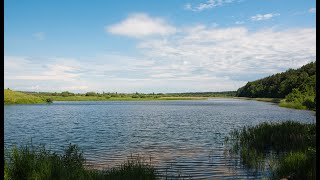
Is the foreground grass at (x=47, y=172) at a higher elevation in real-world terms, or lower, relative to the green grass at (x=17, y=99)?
lower

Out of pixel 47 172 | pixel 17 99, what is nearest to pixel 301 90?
pixel 17 99

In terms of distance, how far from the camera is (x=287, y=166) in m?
19.6

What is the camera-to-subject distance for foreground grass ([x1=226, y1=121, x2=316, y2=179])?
1891 centimetres

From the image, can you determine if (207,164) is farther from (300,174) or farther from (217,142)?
(217,142)

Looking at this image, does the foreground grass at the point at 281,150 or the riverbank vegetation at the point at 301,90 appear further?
the riverbank vegetation at the point at 301,90

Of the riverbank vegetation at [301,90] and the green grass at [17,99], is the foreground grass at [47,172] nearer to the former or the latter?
the riverbank vegetation at [301,90]

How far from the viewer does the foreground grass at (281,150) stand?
62.0ft

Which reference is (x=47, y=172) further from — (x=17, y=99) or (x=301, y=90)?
(x=17, y=99)

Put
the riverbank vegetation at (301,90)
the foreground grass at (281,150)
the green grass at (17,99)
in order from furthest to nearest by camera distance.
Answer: the green grass at (17,99), the riverbank vegetation at (301,90), the foreground grass at (281,150)

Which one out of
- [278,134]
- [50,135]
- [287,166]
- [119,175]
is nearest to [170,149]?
[278,134]

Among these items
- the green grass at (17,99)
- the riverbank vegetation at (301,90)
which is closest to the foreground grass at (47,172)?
the riverbank vegetation at (301,90)

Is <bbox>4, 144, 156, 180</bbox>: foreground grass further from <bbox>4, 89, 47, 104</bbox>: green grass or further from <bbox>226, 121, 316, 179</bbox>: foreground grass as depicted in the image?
<bbox>4, 89, 47, 104</bbox>: green grass

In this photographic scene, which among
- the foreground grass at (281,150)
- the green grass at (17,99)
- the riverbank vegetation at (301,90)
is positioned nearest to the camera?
the foreground grass at (281,150)

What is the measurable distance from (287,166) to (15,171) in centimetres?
1408
